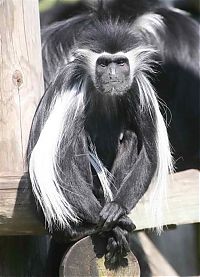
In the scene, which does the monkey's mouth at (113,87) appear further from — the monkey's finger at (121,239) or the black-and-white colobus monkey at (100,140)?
the monkey's finger at (121,239)

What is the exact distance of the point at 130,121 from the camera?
2916 mm

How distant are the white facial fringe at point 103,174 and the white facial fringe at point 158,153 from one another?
173 millimetres

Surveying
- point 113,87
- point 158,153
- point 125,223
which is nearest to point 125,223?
point 125,223

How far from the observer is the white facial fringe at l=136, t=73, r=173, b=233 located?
2.83 meters

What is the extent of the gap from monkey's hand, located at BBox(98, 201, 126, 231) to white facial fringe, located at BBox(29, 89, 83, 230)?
10 centimetres

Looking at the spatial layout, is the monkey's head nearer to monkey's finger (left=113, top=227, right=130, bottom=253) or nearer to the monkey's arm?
the monkey's arm

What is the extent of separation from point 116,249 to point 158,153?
0.39 meters

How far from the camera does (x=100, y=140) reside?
2969 mm

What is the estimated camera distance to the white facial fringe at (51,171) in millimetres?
2652

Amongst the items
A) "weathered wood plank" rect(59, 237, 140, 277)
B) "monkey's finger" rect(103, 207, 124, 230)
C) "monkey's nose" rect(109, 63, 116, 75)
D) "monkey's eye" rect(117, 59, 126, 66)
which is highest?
"monkey's eye" rect(117, 59, 126, 66)

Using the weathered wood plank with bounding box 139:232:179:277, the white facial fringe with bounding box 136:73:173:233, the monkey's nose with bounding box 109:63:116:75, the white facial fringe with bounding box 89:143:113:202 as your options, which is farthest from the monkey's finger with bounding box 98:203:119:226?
the weathered wood plank with bounding box 139:232:179:277

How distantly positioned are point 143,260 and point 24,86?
1132 mm

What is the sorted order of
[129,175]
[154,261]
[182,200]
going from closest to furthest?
[129,175] < [182,200] < [154,261]

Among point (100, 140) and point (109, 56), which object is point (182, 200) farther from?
point (109, 56)
